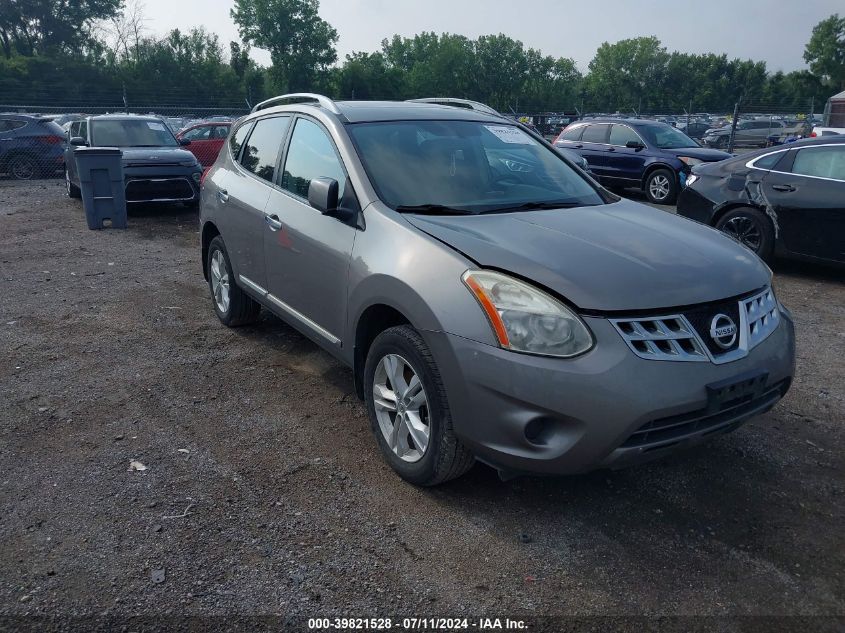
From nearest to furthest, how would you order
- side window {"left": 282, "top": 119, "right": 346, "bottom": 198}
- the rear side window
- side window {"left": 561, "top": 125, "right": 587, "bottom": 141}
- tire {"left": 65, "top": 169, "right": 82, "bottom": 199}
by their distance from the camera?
side window {"left": 282, "top": 119, "right": 346, "bottom": 198} < the rear side window < tire {"left": 65, "top": 169, "right": 82, "bottom": 199} < side window {"left": 561, "top": 125, "right": 587, "bottom": 141}

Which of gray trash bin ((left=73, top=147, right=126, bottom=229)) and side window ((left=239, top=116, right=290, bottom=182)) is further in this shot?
gray trash bin ((left=73, top=147, right=126, bottom=229))

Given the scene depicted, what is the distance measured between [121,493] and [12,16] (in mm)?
71239

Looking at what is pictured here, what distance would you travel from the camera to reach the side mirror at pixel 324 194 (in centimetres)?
360

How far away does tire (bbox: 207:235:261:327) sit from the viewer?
5508mm

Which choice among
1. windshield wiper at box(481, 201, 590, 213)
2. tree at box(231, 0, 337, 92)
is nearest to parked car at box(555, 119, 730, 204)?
windshield wiper at box(481, 201, 590, 213)

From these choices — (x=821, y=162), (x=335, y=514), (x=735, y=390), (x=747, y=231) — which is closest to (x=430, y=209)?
(x=335, y=514)

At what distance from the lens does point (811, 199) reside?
7.30m

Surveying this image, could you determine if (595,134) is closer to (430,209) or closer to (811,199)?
(811,199)

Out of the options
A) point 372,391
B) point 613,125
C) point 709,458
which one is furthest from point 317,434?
point 613,125

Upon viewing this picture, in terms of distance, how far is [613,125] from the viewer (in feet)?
47.7

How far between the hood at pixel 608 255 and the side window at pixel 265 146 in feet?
5.66

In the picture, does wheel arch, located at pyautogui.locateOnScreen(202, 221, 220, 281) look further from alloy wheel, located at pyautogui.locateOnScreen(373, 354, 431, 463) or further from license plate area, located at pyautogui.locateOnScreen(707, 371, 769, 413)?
license plate area, located at pyautogui.locateOnScreen(707, 371, 769, 413)

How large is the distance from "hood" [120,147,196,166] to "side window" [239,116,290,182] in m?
6.92

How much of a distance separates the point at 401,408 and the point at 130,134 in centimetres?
1101
